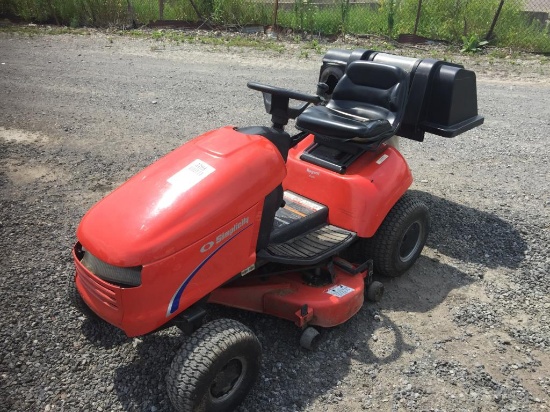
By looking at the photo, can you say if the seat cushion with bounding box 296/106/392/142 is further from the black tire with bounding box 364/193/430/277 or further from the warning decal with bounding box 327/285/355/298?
the warning decal with bounding box 327/285/355/298

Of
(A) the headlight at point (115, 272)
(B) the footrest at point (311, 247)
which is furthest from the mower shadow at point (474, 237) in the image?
(A) the headlight at point (115, 272)

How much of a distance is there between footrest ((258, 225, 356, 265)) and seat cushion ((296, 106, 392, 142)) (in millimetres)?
561

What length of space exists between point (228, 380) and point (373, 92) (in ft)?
6.66

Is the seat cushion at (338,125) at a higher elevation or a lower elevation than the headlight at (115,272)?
higher

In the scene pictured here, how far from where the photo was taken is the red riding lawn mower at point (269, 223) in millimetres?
2240

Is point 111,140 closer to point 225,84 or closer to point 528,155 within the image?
point 225,84

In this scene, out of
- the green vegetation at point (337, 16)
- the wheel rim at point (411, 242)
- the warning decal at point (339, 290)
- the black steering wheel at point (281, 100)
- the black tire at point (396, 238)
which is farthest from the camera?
the green vegetation at point (337, 16)

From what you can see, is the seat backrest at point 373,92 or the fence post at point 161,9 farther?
the fence post at point 161,9

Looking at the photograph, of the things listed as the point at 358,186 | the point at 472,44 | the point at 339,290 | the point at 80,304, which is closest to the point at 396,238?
the point at 358,186

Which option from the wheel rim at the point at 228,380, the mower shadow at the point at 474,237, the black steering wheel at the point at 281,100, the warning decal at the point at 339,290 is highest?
the black steering wheel at the point at 281,100

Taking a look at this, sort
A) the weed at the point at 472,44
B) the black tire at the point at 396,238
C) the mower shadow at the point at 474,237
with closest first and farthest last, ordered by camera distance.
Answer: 1. the black tire at the point at 396,238
2. the mower shadow at the point at 474,237
3. the weed at the point at 472,44

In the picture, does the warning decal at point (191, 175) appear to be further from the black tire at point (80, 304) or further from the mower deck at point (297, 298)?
the black tire at point (80, 304)

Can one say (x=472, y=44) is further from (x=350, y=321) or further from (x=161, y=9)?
(x=350, y=321)

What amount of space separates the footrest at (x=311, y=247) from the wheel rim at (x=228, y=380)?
530 millimetres
